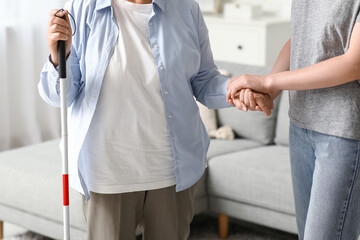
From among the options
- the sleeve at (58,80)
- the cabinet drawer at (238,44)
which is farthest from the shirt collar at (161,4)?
the cabinet drawer at (238,44)

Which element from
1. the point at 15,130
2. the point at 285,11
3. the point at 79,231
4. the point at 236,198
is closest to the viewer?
the point at 79,231

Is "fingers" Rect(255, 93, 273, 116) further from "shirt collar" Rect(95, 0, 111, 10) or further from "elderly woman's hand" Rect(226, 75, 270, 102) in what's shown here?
"shirt collar" Rect(95, 0, 111, 10)

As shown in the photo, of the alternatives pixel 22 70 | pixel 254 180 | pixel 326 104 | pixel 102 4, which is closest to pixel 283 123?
pixel 254 180

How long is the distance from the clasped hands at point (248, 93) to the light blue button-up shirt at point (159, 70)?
119 mm

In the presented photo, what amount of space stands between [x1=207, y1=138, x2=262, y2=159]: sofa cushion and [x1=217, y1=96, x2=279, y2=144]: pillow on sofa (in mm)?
43

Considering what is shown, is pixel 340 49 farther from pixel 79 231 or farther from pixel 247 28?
pixel 247 28

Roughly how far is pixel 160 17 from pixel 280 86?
15.4 inches

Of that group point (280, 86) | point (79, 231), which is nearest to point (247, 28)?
point (79, 231)

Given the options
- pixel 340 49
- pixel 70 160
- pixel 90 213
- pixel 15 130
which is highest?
pixel 340 49

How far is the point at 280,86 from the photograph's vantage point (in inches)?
69.5

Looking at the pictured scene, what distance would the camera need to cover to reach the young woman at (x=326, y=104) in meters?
1.64

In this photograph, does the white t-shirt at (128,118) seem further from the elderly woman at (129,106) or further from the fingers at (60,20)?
the fingers at (60,20)

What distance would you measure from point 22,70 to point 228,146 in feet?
6.26

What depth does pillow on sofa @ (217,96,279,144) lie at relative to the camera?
3410 mm
